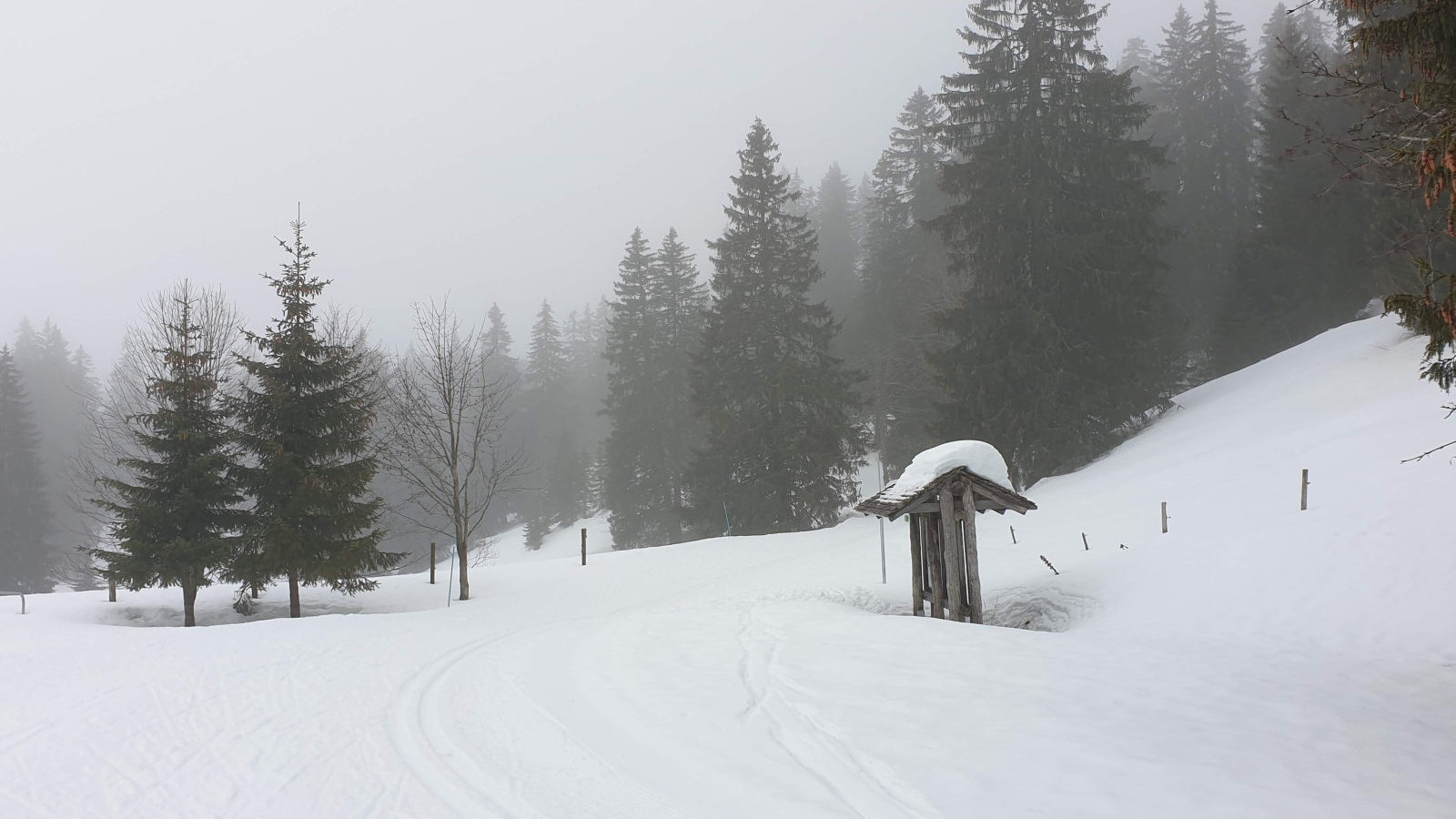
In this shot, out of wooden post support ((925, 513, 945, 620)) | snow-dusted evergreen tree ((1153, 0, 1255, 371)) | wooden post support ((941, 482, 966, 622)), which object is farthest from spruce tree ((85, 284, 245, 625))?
snow-dusted evergreen tree ((1153, 0, 1255, 371))

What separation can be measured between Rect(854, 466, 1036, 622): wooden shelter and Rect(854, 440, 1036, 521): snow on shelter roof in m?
0.01

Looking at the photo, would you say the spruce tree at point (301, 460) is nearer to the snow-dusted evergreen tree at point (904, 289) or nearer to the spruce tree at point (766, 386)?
the spruce tree at point (766, 386)

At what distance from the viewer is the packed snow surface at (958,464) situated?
464 inches

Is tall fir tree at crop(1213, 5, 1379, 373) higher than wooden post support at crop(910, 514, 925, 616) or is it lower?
higher

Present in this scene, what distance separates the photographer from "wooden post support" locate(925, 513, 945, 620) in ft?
41.9

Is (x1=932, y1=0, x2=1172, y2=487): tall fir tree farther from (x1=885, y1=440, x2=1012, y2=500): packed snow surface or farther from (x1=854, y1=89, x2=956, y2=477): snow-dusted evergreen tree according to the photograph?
(x1=885, y1=440, x2=1012, y2=500): packed snow surface

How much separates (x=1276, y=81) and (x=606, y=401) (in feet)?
114

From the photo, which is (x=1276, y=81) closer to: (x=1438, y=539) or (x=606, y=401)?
(x=1438, y=539)

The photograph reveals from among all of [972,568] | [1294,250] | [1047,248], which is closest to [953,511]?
[972,568]

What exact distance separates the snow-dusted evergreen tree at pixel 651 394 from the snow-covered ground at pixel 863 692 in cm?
2163

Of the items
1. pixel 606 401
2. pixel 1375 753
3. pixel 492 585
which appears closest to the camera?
pixel 1375 753

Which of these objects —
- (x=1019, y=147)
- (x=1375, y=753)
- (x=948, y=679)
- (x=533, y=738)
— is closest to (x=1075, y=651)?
(x=948, y=679)

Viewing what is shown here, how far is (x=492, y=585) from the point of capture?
19.8 metres

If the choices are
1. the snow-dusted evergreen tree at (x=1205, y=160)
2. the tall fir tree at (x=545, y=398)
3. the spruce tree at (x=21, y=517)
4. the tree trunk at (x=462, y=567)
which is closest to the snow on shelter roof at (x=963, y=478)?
the tree trunk at (x=462, y=567)
